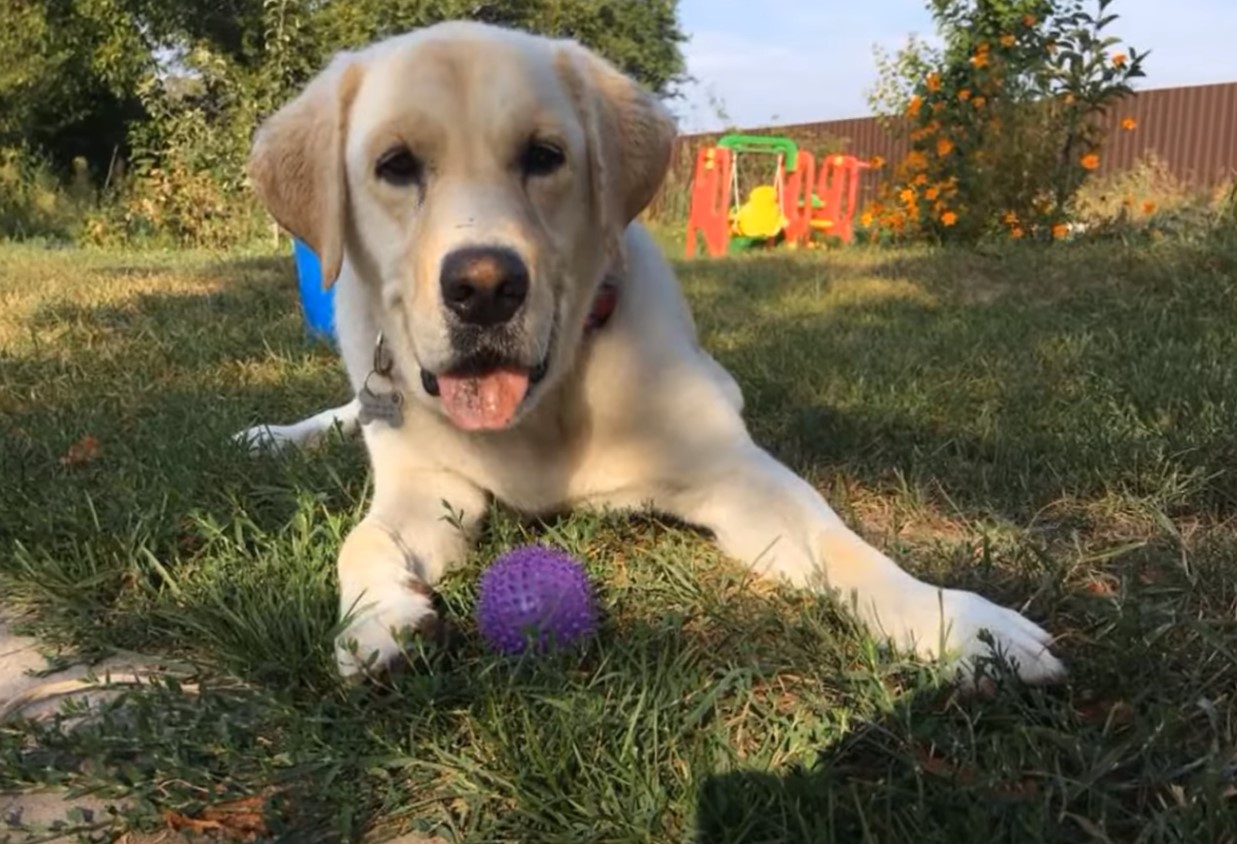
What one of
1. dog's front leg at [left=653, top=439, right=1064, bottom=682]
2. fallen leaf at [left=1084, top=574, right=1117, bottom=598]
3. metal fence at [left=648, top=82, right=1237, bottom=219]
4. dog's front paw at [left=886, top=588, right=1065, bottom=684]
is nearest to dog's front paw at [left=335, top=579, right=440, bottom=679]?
dog's front leg at [left=653, top=439, right=1064, bottom=682]

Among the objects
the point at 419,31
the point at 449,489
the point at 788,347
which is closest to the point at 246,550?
the point at 449,489

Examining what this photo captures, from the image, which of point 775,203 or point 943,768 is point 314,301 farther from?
point 775,203

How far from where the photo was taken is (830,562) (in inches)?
67.7

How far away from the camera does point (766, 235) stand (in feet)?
33.0

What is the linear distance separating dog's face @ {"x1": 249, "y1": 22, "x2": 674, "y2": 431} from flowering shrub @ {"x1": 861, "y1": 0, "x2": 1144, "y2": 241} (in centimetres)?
529

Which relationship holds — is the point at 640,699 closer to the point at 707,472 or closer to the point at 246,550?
the point at 707,472

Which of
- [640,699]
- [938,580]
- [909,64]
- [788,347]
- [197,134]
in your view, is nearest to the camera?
[640,699]

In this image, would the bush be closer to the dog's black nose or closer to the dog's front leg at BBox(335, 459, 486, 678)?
the dog's front leg at BBox(335, 459, 486, 678)

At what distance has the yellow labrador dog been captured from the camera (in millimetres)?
1749

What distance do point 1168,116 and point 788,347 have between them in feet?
39.7

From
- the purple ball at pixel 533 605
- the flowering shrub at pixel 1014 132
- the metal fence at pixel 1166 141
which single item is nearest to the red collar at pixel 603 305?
the purple ball at pixel 533 605

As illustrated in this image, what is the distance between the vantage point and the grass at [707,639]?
119 centimetres

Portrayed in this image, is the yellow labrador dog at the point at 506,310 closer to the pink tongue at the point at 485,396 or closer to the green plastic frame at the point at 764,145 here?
the pink tongue at the point at 485,396

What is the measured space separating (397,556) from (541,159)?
27.8 inches
